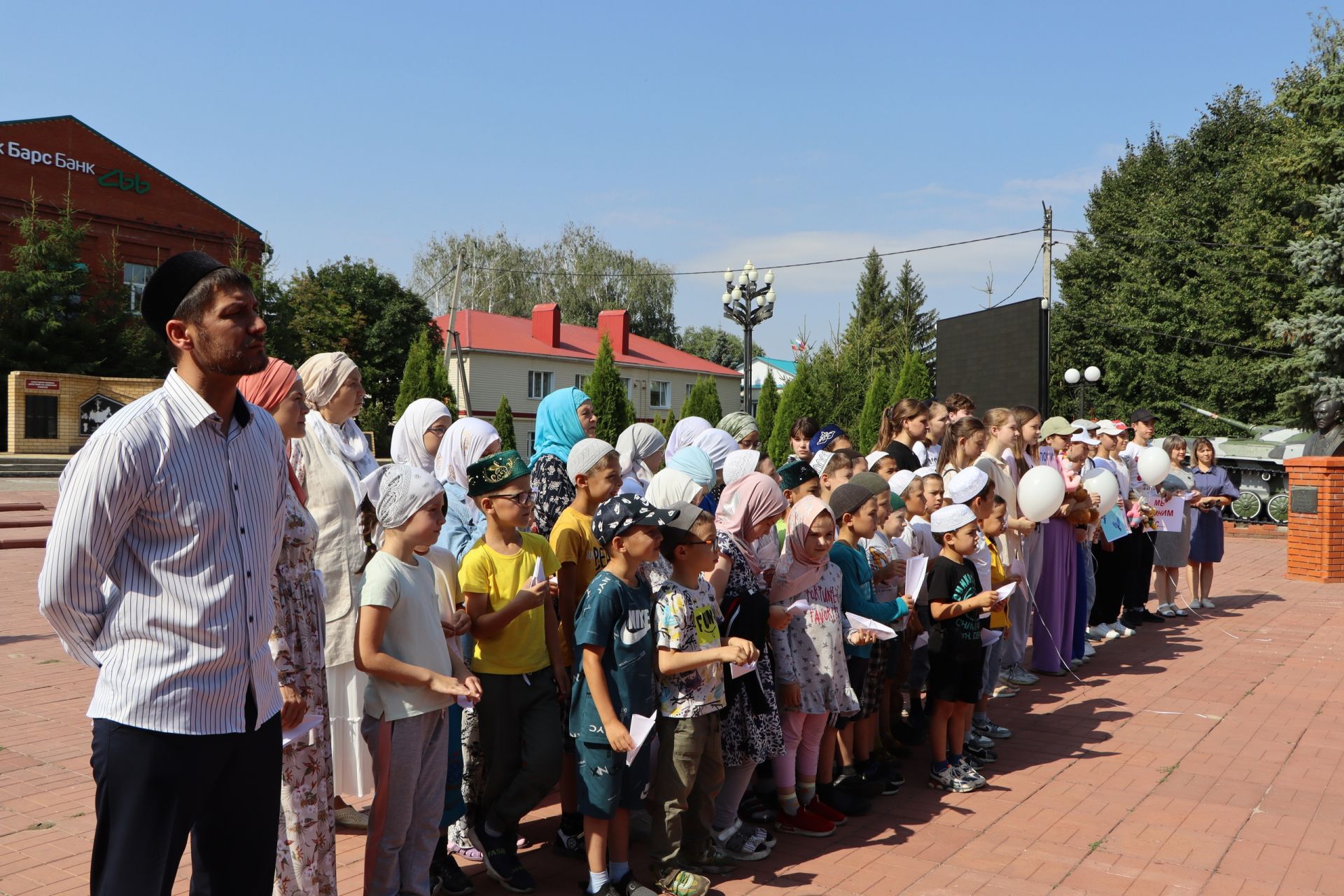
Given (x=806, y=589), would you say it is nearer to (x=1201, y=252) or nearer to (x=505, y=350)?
(x=1201, y=252)

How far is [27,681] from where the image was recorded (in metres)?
6.73

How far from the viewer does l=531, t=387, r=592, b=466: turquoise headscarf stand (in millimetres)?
5375

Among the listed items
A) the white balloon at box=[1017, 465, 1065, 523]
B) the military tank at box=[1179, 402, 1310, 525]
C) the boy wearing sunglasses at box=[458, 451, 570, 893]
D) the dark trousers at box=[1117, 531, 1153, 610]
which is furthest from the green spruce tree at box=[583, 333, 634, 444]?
the boy wearing sunglasses at box=[458, 451, 570, 893]

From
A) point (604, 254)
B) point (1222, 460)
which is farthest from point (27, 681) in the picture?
point (604, 254)

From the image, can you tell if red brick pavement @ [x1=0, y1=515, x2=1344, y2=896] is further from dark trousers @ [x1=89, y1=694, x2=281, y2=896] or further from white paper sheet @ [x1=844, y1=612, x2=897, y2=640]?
dark trousers @ [x1=89, y1=694, x2=281, y2=896]

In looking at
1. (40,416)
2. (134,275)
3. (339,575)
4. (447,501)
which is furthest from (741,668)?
(134,275)

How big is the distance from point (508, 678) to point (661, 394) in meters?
49.9

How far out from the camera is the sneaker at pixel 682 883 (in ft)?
12.0

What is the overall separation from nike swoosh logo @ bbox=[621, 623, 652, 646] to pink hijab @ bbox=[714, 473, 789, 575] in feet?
2.45

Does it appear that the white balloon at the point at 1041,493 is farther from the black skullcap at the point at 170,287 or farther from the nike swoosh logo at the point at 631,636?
the black skullcap at the point at 170,287

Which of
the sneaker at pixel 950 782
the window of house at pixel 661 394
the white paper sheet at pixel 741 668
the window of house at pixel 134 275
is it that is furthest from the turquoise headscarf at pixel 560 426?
the window of house at pixel 661 394

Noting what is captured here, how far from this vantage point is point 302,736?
9.80ft

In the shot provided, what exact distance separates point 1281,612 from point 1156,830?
7.27m

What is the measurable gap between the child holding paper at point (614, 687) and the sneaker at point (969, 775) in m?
2.08
